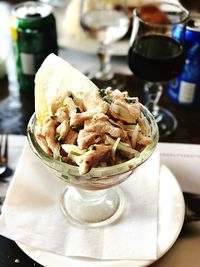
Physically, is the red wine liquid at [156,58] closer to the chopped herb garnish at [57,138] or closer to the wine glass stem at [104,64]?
the wine glass stem at [104,64]

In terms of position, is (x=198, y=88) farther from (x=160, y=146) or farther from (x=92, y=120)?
(x=92, y=120)

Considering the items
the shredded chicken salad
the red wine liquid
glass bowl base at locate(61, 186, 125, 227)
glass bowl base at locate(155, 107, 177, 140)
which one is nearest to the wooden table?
glass bowl base at locate(155, 107, 177, 140)

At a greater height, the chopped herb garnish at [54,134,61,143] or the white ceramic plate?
the chopped herb garnish at [54,134,61,143]

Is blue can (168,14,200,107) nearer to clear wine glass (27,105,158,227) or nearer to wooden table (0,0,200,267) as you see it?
wooden table (0,0,200,267)

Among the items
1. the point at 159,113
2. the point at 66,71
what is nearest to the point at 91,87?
the point at 66,71

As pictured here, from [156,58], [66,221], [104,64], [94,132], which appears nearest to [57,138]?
[94,132]

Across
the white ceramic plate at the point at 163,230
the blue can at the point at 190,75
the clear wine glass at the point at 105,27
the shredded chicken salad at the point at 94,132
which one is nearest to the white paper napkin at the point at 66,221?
the white ceramic plate at the point at 163,230
